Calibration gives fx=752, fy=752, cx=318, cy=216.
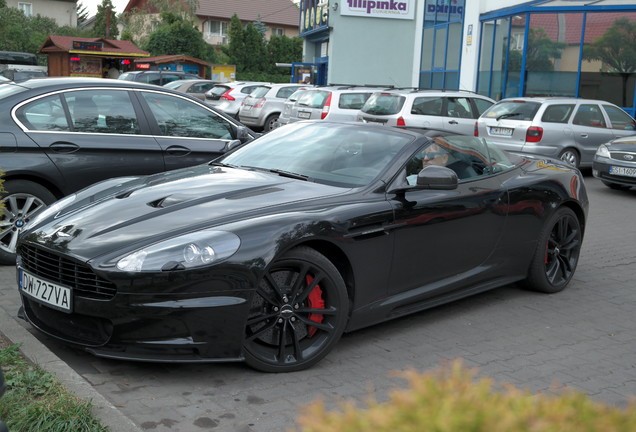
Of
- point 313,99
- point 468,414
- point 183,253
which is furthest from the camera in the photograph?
point 313,99

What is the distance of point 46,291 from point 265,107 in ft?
64.1

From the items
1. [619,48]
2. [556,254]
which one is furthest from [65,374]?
[619,48]

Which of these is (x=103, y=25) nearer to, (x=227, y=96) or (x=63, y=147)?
(x=227, y=96)

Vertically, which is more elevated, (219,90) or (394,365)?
(219,90)

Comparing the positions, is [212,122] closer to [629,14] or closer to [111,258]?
[111,258]

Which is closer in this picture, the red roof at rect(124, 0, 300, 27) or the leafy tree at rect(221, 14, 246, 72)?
the leafy tree at rect(221, 14, 246, 72)

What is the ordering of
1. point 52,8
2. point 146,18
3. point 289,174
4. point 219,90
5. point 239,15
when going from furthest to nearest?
point 239,15 < point 52,8 < point 146,18 < point 219,90 < point 289,174

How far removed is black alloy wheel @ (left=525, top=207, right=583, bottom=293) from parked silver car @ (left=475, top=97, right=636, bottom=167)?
8204mm

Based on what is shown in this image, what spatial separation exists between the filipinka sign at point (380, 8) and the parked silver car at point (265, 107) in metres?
11.7

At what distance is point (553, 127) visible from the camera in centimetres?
1461

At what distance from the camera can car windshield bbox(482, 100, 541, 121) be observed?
14758 millimetres

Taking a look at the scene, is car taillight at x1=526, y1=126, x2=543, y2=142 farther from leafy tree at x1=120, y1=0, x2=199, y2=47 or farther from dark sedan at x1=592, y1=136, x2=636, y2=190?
leafy tree at x1=120, y1=0, x2=199, y2=47

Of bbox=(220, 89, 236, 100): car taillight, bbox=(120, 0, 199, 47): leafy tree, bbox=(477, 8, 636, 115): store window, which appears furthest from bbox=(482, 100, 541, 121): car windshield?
bbox=(120, 0, 199, 47): leafy tree

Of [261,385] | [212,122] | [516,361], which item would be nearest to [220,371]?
[261,385]
